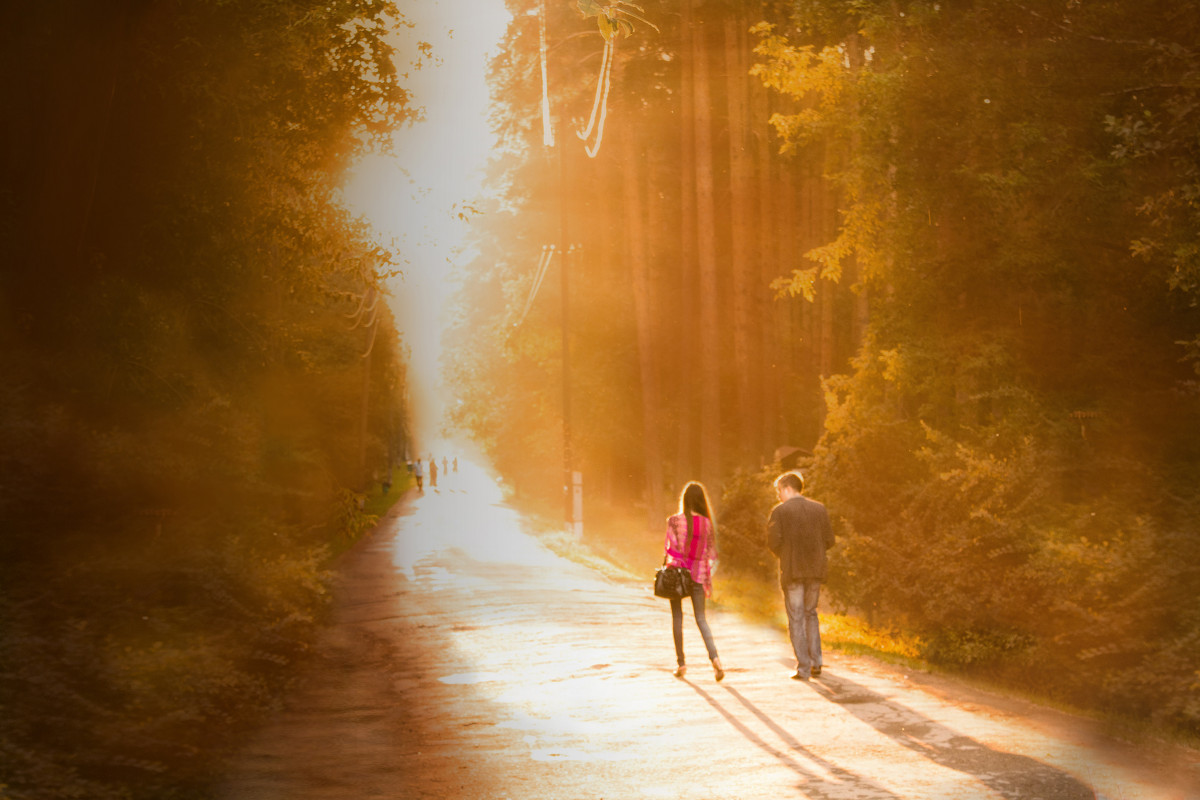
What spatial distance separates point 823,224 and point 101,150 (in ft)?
86.8

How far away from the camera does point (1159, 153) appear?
1583 cm

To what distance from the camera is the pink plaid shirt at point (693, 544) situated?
12336mm

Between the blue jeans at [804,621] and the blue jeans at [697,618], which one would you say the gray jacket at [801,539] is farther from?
the blue jeans at [697,618]

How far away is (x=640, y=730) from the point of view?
9.91 meters

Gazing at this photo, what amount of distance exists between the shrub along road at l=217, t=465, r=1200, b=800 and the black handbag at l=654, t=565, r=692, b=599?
87 centimetres

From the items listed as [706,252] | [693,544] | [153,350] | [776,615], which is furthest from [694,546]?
[706,252]

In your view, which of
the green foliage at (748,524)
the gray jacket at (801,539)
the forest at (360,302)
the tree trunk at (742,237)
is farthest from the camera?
the tree trunk at (742,237)

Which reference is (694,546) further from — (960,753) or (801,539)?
(960,753)

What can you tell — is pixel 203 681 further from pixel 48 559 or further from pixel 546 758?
pixel 546 758

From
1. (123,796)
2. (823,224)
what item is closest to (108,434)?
(123,796)

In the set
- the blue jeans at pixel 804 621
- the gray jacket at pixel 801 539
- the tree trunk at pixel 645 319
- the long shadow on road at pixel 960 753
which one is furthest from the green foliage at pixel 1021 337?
the tree trunk at pixel 645 319

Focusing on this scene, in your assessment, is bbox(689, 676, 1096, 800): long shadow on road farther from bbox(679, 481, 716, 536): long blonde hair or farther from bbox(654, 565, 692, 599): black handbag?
bbox(679, 481, 716, 536): long blonde hair

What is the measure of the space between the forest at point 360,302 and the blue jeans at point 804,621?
246cm

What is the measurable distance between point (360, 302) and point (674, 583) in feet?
26.8
